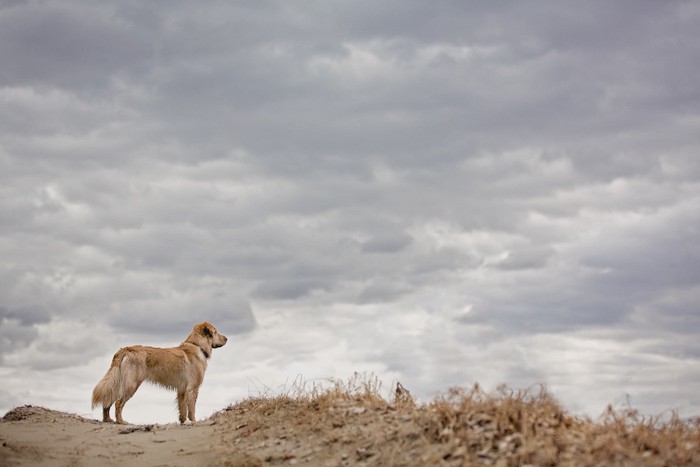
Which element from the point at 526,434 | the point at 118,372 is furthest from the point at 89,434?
the point at 526,434

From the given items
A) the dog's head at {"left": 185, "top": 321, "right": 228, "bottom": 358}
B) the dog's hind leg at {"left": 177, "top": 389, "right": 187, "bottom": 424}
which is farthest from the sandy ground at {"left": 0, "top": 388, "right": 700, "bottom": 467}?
the dog's head at {"left": 185, "top": 321, "right": 228, "bottom": 358}

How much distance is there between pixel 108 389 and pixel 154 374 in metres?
1.30

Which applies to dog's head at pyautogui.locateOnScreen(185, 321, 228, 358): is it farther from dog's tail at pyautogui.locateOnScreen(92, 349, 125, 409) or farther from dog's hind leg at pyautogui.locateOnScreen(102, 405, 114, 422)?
dog's hind leg at pyautogui.locateOnScreen(102, 405, 114, 422)

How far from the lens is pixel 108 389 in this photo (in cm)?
1798

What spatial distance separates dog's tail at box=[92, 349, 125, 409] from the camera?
58.9 ft

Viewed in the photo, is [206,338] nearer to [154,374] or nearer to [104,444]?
[154,374]

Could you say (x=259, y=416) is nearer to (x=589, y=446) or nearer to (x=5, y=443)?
(x=5, y=443)

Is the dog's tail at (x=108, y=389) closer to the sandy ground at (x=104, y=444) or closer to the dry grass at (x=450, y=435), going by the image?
the sandy ground at (x=104, y=444)

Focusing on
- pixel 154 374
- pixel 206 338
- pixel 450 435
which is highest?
pixel 206 338

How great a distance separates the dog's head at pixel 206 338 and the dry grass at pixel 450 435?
702 centimetres

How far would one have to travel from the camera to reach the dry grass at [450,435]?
9.05m

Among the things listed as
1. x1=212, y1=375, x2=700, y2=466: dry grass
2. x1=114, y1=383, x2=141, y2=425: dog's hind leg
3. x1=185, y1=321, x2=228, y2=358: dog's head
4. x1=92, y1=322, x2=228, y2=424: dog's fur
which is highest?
x1=185, y1=321, x2=228, y2=358: dog's head

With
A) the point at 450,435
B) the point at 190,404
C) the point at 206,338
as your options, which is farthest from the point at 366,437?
the point at 206,338

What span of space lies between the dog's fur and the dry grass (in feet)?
18.5
